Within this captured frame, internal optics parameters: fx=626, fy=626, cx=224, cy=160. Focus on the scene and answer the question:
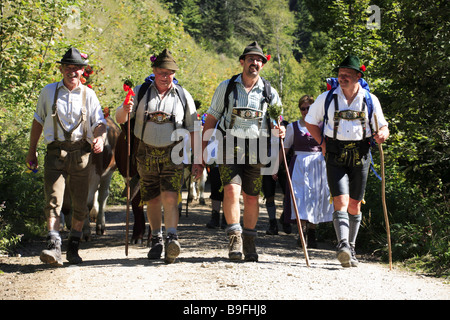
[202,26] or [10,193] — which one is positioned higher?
[202,26]

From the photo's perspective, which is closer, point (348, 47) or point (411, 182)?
point (411, 182)

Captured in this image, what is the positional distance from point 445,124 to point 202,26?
59.1 metres

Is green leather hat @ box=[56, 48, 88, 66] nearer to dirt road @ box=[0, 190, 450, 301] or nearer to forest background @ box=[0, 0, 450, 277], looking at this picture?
forest background @ box=[0, 0, 450, 277]

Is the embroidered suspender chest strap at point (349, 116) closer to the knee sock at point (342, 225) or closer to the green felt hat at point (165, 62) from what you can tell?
the knee sock at point (342, 225)

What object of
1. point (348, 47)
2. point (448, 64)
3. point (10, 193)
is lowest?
point (10, 193)

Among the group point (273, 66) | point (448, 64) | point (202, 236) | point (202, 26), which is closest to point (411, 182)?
point (448, 64)

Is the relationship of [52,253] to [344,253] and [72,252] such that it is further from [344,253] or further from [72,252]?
[344,253]

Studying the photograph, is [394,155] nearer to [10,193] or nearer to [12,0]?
[10,193]

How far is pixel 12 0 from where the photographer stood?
9820 millimetres

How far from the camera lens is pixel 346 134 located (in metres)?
6.90

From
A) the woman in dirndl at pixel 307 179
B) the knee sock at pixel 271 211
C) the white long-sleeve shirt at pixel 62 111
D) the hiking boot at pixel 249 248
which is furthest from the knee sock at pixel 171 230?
the knee sock at pixel 271 211

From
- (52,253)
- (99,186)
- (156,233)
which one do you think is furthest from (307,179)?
(52,253)

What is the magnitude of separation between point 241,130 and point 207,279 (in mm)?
1828
